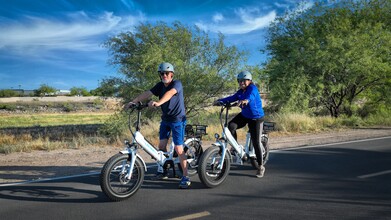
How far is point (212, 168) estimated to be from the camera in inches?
237

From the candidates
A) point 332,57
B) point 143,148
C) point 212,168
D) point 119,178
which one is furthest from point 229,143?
point 332,57

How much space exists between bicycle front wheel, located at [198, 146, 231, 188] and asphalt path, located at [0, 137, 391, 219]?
0.15m

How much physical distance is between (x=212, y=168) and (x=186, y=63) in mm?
10011

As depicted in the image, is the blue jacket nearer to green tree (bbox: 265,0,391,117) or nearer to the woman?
the woman

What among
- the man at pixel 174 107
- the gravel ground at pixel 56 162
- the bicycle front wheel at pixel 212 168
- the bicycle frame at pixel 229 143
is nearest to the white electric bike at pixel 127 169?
the man at pixel 174 107

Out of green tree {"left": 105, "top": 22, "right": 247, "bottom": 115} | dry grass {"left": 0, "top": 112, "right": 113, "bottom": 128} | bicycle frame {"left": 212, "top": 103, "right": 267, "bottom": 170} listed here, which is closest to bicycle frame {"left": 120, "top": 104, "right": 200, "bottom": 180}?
bicycle frame {"left": 212, "top": 103, "right": 267, "bottom": 170}

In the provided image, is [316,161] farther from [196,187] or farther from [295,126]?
[295,126]

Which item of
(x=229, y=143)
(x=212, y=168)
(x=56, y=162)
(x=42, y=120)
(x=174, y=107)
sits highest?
(x=42, y=120)

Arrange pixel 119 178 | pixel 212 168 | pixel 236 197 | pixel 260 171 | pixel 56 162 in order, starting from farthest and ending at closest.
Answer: pixel 56 162
pixel 260 171
pixel 212 168
pixel 236 197
pixel 119 178

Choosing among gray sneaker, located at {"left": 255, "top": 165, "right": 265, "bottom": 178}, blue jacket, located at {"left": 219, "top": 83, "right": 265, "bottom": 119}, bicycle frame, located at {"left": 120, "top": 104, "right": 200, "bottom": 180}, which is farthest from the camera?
gray sneaker, located at {"left": 255, "top": 165, "right": 265, "bottom": 178}

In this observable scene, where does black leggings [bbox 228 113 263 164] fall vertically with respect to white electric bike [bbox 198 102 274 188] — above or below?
above

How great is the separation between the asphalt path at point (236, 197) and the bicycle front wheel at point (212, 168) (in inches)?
6.0

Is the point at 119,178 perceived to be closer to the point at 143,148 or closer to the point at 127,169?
the point at 127,169

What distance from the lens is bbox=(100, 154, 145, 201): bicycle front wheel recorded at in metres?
4.95
